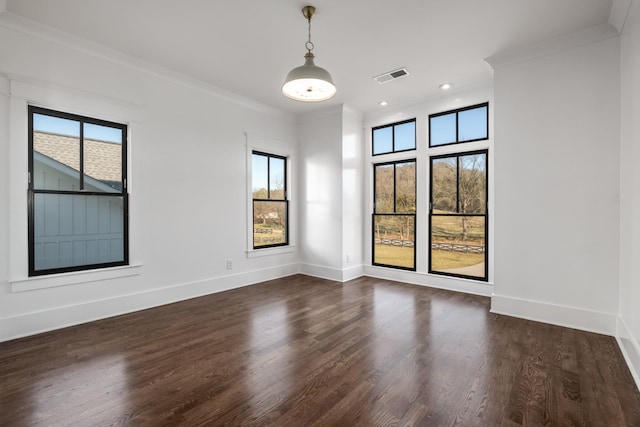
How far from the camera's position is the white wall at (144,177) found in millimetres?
2959

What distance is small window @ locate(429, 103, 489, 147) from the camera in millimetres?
4516

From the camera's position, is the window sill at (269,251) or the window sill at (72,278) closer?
the window sill at (72,278)

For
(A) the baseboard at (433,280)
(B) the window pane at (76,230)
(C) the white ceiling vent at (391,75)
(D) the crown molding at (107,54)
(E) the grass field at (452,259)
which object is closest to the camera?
(D) the crown molding at (107,54)

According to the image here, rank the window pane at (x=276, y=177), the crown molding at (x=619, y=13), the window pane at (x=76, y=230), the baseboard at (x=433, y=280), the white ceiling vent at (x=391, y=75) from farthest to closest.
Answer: the window pane at (x=276, y=177) < the baseboard at (x=433, y=280) < the white ceiling vent at (x=391, y=75) < the window pane at (x=76, y=230) < the crown molding at (x=619, y=13)

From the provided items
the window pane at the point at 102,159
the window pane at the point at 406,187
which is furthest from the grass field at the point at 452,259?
the window pane at the point at 102,159

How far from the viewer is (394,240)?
5.47 meters

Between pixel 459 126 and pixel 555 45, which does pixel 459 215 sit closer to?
pixel 459 126

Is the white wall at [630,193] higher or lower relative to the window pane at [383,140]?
lower

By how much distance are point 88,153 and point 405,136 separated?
4540 millimetres

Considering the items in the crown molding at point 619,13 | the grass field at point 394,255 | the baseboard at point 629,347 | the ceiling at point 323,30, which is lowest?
the baseboard at point 629,347

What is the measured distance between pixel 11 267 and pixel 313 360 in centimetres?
300

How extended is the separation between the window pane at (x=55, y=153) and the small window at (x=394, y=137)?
14.5ft

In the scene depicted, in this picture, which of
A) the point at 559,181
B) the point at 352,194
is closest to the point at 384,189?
the point at 352,194

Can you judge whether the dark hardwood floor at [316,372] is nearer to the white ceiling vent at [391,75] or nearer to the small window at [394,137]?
the small window at [394,137]
